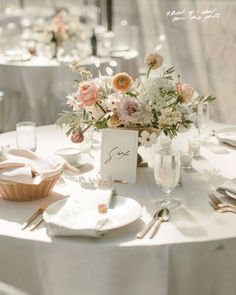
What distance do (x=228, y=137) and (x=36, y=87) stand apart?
93.5 inches

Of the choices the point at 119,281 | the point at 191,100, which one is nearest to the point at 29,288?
the point at 119,281

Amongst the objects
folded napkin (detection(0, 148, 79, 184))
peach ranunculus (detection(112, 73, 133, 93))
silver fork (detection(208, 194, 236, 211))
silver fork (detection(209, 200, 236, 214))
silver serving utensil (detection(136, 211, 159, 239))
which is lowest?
silver serving utensil (detection(136, 211, 159, 239))

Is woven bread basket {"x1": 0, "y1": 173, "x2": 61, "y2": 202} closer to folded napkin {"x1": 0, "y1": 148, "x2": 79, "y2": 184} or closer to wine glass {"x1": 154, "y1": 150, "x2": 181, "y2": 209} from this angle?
folded napkin {"x1": 0, "y1": 148, "x2": 79, "y2": 184}

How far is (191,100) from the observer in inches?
76.2

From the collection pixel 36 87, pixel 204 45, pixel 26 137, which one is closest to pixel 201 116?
pixel 26 137

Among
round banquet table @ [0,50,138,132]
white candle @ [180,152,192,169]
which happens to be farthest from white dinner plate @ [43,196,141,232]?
round banquet table @ [0,50,138,132]

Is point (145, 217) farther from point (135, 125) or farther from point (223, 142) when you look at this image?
point (223, 142)

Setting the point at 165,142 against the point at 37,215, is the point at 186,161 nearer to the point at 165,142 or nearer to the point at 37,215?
the point at 165,142

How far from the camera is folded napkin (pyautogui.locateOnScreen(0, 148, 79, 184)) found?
1622mm

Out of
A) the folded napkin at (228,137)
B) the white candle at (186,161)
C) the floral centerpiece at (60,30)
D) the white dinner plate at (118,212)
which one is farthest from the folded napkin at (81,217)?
the floral centerpiece at (60,30)

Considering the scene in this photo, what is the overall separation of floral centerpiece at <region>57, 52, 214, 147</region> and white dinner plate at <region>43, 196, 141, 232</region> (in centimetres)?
33

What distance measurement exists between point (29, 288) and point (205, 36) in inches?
174

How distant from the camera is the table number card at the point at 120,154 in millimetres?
1810

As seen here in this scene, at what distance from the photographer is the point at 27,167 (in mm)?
1655
